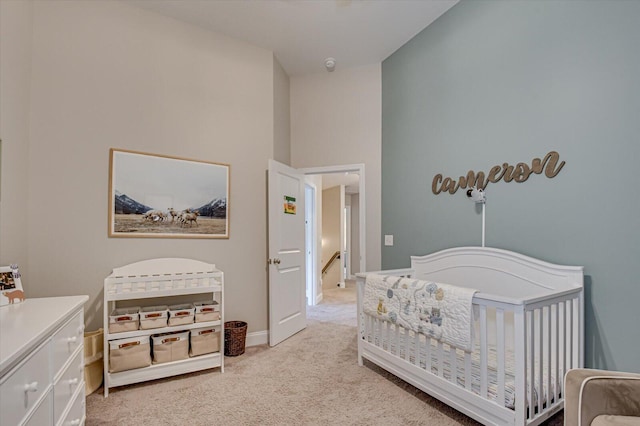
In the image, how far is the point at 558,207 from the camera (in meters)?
2.10

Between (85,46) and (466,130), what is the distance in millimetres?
3192

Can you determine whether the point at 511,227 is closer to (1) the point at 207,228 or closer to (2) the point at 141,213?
(1) the point at 207,228

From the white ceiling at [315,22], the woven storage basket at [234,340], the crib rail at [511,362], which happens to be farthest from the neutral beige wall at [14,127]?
the crib rail at [511,362]

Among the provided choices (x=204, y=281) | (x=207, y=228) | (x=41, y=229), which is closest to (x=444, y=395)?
(x=204, y=281)

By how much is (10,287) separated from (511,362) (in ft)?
9.42

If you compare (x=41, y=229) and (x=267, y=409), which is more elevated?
(x=41, y=229)

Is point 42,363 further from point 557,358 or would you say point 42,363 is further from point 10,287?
point 557,358

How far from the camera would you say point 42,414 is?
1.23 meters

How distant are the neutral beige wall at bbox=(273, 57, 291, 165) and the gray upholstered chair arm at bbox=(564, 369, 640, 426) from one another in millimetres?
3036

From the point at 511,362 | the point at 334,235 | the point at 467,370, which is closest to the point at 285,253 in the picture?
the point at 467,370

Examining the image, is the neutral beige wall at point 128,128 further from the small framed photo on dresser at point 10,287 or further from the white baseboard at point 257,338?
the small framed photo on dresser at point 10,287

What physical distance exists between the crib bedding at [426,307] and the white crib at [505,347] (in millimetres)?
76

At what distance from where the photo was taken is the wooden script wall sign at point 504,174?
2123 mm

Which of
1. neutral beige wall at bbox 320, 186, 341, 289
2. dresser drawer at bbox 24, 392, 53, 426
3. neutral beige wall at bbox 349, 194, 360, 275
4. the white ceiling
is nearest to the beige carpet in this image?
dresser drawer at bbox 24, 392, 53, 426
